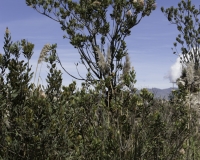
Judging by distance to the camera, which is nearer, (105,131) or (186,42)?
(105,131)

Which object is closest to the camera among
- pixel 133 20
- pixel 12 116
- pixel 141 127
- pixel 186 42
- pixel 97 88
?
pixel 12 116

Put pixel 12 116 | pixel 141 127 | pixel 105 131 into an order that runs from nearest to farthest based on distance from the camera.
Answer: pixel 12 116
pixel 141 127
pixel 105 131

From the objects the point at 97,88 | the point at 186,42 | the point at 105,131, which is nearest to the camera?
the point at 105,131

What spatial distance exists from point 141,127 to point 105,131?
54cm

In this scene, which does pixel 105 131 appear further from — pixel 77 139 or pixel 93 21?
pixel 93 21

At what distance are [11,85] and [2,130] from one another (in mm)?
504

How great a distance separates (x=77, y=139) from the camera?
373 centimetres

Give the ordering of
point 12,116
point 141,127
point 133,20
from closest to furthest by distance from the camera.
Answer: point 12,116
point 141,127
point 133,20

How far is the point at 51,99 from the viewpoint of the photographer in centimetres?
388

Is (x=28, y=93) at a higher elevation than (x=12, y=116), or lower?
higher

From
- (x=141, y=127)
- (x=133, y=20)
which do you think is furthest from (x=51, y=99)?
(x=133, y=20)

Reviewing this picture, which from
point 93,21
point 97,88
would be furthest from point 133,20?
point 97,88

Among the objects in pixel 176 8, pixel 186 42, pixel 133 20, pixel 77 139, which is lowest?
pixel 77 139

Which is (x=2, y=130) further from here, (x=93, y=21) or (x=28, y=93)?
(x=93, y=21)
